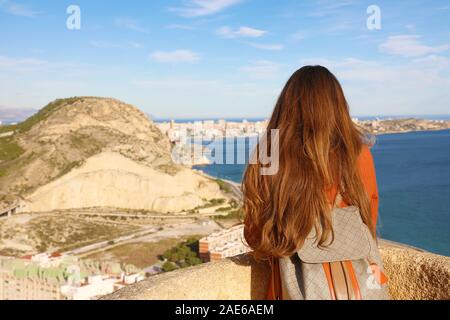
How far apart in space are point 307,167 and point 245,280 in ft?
2.15

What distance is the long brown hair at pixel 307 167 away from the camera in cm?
135

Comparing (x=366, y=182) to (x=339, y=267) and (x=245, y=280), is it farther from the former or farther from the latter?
(x=245, y=280)

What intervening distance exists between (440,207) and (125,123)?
2561 cm

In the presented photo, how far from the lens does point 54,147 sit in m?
32.0

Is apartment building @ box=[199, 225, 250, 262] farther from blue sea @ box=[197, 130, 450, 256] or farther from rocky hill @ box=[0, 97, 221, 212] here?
rocky hill @ box=[0, 97, 221, 212]

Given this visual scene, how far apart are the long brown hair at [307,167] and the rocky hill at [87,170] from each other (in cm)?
2836

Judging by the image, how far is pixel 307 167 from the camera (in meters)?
1.37

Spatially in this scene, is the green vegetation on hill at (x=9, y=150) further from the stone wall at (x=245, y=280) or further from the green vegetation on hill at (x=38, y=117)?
the stone wall at (x=245, y=280)

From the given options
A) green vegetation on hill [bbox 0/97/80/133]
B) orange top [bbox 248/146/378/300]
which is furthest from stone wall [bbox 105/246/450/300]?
green vegetation on hill [bbox 0/97/80/133]

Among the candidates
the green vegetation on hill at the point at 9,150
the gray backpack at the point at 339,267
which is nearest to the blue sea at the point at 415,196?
the gray backpack at the point at 339,267

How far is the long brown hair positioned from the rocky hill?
1116 inches

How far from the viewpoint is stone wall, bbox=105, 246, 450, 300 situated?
5.30ft

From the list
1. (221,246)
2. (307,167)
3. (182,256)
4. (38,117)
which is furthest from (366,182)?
(38,117)
